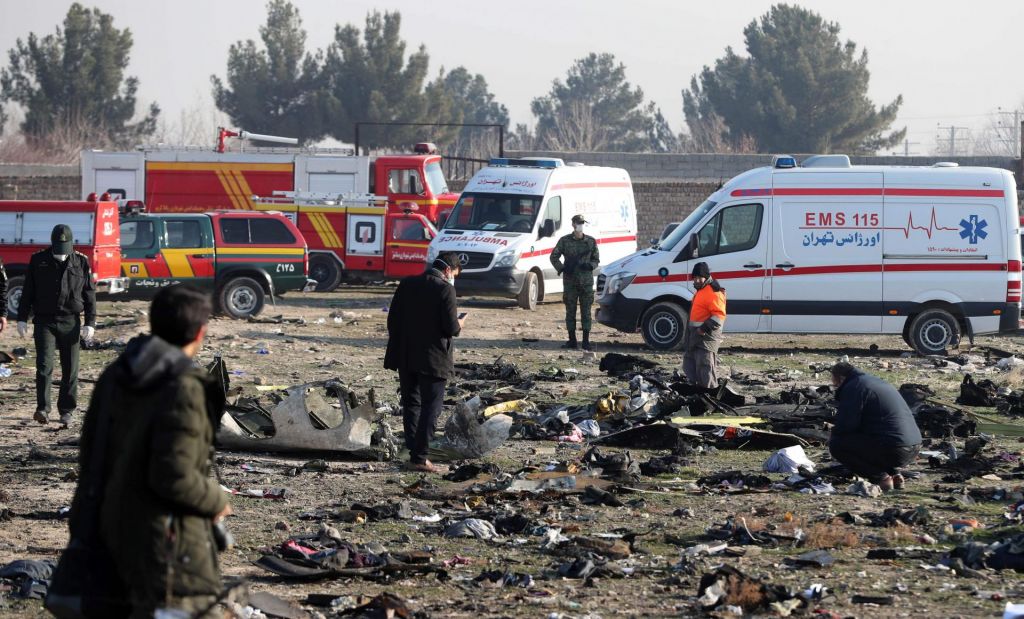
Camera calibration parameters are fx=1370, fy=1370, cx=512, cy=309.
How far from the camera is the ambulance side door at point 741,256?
19.2 meters

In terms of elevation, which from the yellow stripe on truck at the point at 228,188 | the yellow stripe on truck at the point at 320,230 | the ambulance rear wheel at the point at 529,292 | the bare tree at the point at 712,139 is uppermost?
the bare tree at the point at 712,139

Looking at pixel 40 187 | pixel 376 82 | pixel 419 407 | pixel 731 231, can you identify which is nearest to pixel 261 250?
pixel 731 231

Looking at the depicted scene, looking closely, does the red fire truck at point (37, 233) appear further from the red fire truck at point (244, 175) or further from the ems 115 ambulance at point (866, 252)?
the red fire truck at point (244, 175)

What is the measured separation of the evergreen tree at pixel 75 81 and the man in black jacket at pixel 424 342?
191 ft

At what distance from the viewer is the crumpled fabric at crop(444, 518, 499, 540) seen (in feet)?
28.4

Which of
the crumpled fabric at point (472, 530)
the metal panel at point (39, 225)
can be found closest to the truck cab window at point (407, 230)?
the metal panel at point (39, 225)

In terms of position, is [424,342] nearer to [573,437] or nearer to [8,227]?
[573,437]

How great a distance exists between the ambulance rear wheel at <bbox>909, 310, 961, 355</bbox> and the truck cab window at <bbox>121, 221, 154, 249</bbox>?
1216 cm

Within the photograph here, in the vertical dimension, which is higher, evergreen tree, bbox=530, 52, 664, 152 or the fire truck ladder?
evergreen tree, bbox=530, 52, 664, 152

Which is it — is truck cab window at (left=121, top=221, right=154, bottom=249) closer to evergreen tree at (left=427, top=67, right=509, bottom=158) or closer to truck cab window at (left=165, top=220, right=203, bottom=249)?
truck cab window at (left=165, top=220, right=203, bottom=249)

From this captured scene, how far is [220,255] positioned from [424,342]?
A: 13034mm

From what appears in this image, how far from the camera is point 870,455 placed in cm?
1032

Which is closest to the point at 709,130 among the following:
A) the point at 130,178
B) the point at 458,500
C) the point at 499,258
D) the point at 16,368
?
the point at 130,178

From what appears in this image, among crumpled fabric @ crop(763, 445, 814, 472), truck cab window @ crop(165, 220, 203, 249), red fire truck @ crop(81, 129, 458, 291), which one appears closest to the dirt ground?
crumpled fabric @ crop(763, 445, 814, 472)
